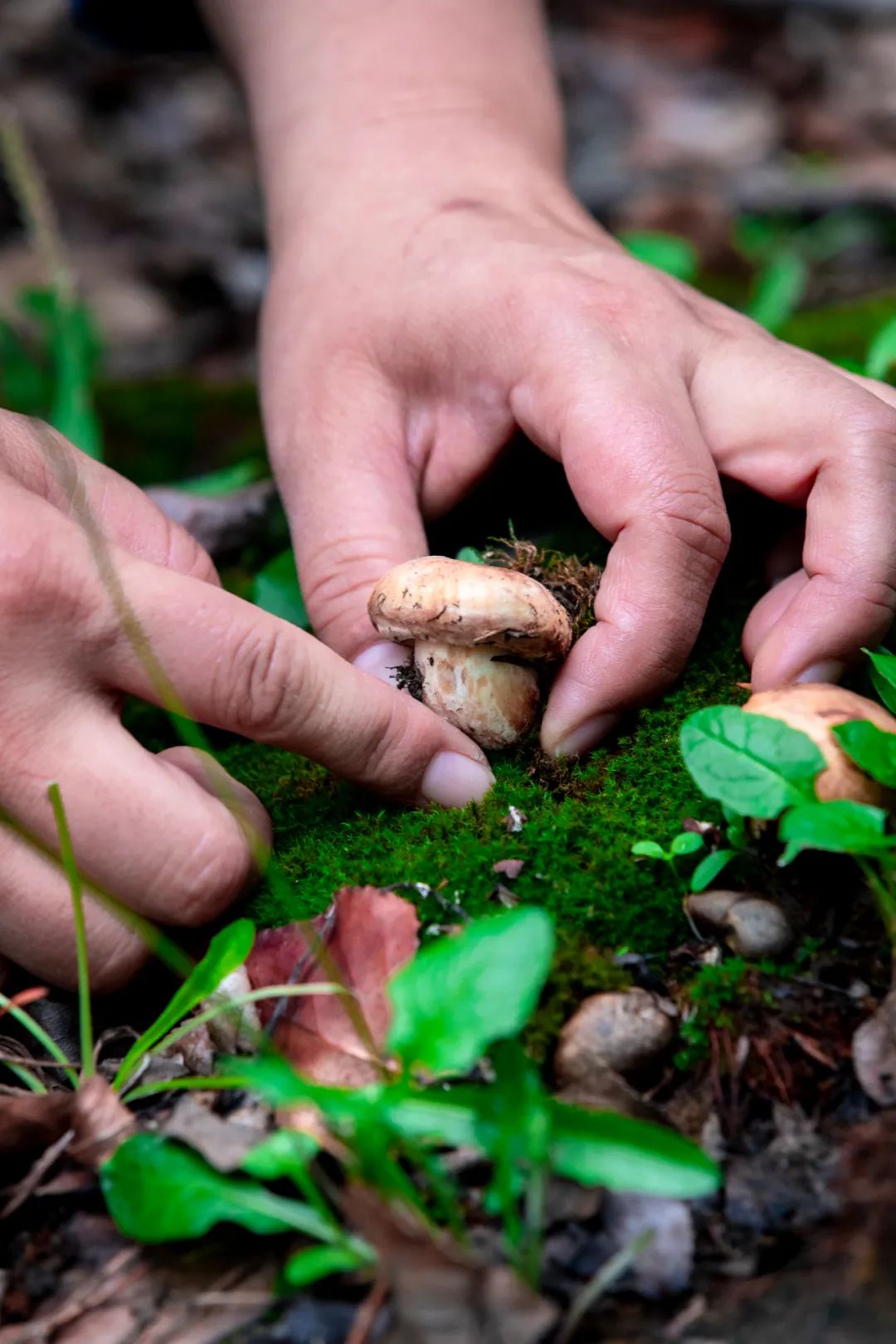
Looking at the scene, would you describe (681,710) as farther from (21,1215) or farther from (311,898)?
(21,1215)

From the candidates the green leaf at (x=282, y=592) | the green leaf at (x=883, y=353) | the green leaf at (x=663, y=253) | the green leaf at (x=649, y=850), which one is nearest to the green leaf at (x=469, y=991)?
the green leaf at (x=649, y=850)

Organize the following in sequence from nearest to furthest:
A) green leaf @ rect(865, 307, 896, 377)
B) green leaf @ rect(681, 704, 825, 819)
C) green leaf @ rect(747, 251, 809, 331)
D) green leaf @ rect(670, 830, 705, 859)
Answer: green leaf @ rect(681, 704, 825, 819) → green leaf @ rect(670, 830, 705, 859) → green leaf @ rect(865, 307, 896, 377) → green leaf @ rect(747, 251, 809, 331)

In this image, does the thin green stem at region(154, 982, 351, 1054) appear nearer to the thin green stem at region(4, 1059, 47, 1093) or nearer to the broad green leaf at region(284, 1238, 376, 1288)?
the thin green stem at region(4, 1059, 47, 1093)

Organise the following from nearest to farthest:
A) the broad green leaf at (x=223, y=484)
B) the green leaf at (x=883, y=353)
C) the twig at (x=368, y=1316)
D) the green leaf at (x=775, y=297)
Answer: the twig at (x=368, y=1316) < the green leaf at (x=883, y=353) < the broad green leaf at (x=223, y=484) < the green leaf at (x=775, y=297)

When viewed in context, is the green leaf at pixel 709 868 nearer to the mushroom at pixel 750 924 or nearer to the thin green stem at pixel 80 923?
the mushroom at pixel 750 924

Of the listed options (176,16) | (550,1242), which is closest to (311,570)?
(550,1242)

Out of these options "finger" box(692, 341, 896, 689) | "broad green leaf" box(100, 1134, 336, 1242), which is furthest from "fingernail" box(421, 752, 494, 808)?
"broad green leaf" box(100, 1134, 336, 1242)
